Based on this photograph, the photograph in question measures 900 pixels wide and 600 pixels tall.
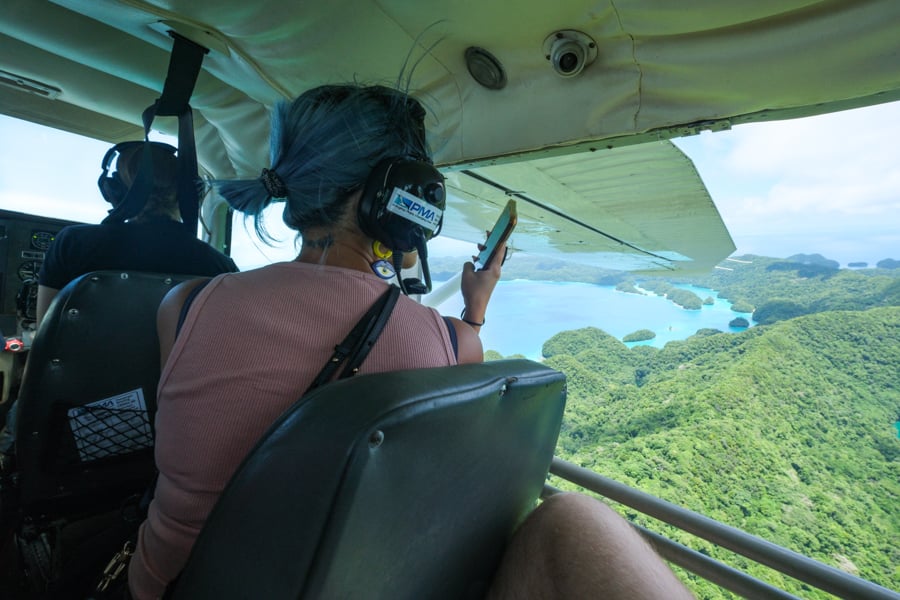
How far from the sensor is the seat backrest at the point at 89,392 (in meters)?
1.15

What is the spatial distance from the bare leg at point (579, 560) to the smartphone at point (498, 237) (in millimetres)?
764

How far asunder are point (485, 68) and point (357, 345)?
1.12 m

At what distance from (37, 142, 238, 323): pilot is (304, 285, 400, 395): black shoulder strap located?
3.98ft

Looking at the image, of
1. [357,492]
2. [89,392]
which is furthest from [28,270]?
[357,492]

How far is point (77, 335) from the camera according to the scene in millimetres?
1174

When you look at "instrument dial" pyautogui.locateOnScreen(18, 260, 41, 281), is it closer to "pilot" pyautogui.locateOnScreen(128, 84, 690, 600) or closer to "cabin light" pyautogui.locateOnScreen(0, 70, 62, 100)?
"cabin light" pyautogui.locateOnScreen(0, 70, 62, 100)

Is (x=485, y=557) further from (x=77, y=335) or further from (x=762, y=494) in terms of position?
(x=762, y=494)

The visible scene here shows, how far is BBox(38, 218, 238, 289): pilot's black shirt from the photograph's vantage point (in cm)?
135

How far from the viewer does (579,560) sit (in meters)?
0.77

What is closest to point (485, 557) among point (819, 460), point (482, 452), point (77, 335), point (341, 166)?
point (482, 452)

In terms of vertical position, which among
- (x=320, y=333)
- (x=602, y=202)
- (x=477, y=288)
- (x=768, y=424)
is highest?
(x=602, y=202)

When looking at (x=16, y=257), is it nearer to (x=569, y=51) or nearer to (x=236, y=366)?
(x=236, y=366)

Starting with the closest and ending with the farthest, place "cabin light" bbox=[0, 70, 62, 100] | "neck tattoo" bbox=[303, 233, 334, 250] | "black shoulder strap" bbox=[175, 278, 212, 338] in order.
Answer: "black shoulder strap" bbox=[175, 278, 212, 338], "neck tattoo" bbox=[303, 233, 334, 250], "cabin light" bbox=[0, 70, 62, 100]

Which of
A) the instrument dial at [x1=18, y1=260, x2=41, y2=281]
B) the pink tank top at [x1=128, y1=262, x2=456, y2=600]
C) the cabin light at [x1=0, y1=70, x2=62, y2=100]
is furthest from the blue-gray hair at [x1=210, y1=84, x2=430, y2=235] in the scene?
the instrument dial at [x1=18, y1=260, x2=41, y2=281]
